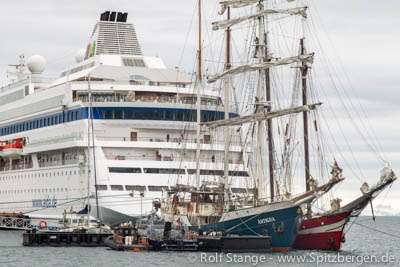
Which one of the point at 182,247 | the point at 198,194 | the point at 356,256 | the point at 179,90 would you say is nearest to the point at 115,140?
the point at 179,90

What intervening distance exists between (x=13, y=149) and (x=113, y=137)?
16.9 metres

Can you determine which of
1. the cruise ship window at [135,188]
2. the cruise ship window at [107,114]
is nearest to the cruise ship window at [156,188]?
the cruise ship window at [135,188]

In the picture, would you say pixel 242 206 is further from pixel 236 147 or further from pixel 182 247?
pixel 236 147

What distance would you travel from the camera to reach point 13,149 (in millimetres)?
77875

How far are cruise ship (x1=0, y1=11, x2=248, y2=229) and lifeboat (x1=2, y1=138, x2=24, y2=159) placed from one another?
4.3 inches

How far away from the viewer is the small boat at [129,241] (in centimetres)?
5119

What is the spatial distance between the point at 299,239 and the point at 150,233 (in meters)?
8.88

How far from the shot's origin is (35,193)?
73188 millimetres

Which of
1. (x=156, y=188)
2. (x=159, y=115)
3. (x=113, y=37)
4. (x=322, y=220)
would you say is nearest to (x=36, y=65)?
(x=113, y=37)

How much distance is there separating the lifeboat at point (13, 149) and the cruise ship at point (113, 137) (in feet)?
0.36

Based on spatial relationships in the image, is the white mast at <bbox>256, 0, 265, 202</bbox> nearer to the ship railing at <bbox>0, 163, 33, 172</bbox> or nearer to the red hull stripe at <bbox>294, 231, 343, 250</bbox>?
the red hull stripe at <bbox>294, 231, 343, 250</bbox>

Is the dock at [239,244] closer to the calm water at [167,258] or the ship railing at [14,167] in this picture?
the calm water at [167,258]

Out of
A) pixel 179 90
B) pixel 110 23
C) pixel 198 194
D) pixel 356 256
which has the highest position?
pixel 110 23

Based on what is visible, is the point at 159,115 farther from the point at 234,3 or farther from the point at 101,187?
the point at 234,3
